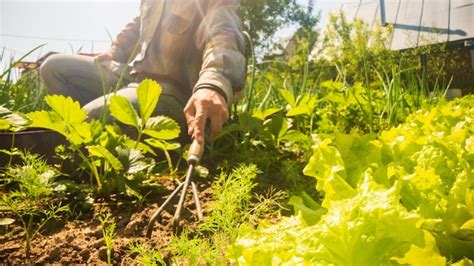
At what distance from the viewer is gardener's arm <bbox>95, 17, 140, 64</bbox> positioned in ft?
9.22

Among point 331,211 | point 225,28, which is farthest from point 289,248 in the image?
point 225,28

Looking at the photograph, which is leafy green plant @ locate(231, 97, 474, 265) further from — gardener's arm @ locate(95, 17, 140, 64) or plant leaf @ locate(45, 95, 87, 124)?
gardener's arm @ locate(95, 17, 140, 64)

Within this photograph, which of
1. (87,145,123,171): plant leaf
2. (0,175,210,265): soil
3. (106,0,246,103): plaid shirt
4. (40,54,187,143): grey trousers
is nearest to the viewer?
(0,175,210,265): soil

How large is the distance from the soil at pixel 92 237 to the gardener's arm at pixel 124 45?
1787 millimetres

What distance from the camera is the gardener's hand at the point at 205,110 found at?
1336mm

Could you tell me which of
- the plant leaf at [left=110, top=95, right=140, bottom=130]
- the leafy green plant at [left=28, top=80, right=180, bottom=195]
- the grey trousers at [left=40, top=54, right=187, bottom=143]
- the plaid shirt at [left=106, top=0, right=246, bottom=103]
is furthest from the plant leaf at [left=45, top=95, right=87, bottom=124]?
the grey trousers at [left=40, top=54, right=187, bottom=143]

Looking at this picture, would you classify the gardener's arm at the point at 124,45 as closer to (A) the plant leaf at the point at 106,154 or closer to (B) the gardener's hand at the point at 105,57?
(B) the gardener's hand at the point at 105,57

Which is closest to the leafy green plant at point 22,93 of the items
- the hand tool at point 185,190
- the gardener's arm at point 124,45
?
the gardener's arm at point 124,45

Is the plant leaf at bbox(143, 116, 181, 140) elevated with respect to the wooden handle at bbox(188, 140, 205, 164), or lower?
elevated

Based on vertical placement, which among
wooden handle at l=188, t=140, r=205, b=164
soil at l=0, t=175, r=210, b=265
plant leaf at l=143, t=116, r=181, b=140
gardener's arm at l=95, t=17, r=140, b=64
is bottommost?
soil at l=0, t=175, r=210, b=265

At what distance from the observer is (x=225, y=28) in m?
1.94

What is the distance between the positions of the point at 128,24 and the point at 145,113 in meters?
1.80

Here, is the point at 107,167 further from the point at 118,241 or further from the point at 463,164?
the point at 463,164

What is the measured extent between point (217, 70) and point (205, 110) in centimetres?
37
